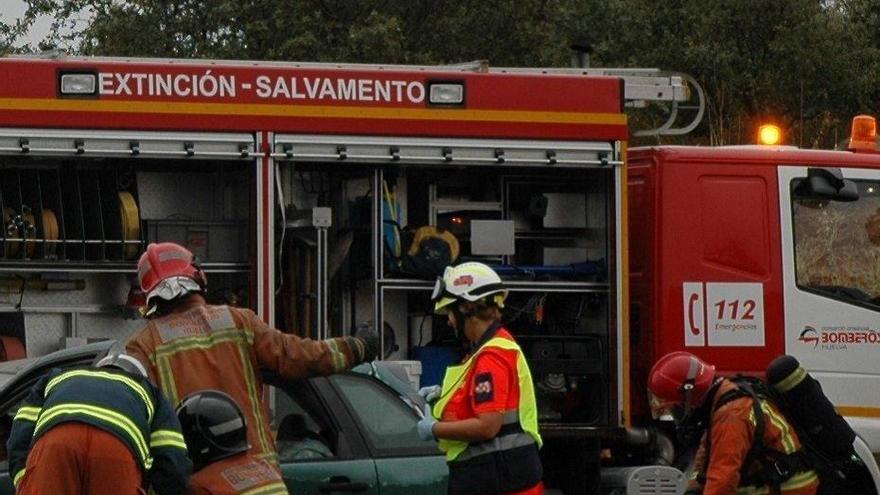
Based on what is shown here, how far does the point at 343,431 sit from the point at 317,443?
0.38 feet

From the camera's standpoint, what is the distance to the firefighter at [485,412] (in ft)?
21.6

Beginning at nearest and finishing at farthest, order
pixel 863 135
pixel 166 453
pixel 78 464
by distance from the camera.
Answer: pixel 78 464
pixel 166 453
pixel 863 135

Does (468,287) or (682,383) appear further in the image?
(682,383)

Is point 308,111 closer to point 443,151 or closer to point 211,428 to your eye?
point 443,151

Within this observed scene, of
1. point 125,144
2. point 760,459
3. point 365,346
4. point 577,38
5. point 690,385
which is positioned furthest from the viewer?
point 577,38

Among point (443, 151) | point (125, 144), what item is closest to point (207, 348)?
point (125, 144)

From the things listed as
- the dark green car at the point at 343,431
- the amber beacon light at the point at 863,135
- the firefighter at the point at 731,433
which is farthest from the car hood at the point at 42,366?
the amber beacon light at the point at 863,135

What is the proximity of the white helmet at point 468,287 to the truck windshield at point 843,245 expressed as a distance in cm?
402

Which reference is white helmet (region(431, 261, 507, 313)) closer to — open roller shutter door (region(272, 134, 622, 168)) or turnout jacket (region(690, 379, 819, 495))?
turnout jacket (region(690, 379, 819, 495))

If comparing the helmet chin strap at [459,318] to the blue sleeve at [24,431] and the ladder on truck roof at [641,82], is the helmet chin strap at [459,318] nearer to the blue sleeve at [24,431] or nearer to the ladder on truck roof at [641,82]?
the blue sleeve at [24,431]

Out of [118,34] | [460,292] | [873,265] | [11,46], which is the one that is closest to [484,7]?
[118,34]

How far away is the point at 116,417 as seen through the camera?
4977mm

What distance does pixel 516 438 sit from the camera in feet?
21.8

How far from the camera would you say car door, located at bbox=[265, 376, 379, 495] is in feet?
24.3
